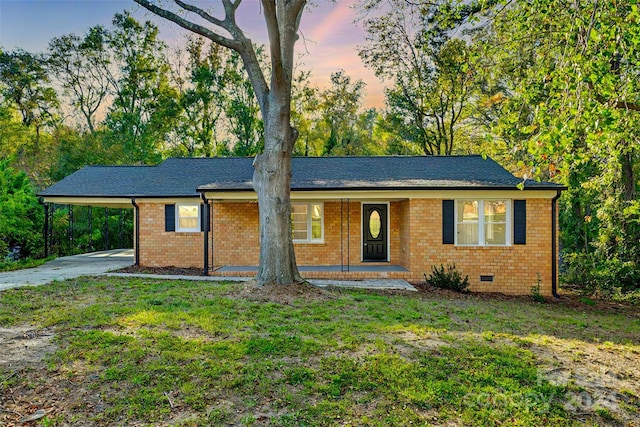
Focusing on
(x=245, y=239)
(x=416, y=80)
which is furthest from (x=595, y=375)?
(x=416, y=80)

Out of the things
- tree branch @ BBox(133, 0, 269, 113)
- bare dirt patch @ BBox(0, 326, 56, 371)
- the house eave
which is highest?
tree branch @ BBox(133, 0, 269, 113)

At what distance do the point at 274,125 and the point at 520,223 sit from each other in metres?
7.38

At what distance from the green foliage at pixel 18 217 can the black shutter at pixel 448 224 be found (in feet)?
46.2

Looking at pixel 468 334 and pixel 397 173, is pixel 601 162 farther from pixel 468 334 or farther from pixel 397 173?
pixel 468 334

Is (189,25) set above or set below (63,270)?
above

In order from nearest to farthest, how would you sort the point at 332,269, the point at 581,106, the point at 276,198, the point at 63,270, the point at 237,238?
the point at 581,106 → the point at 276,198 → the point at 332,269 → the point at 63,270 → the point at 237,238

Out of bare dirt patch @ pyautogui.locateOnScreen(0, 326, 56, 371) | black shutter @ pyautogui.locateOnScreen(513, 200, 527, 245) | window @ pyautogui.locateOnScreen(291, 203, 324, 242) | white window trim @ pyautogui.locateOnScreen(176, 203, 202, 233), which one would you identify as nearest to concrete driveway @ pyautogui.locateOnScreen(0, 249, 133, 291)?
white window trim @ pyautogui.locateOnScreen(176, 203, 202, 233)

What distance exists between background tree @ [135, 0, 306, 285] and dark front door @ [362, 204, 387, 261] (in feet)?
15.3

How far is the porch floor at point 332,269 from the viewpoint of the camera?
11875 millimetres

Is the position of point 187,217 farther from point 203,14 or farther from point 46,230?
point 203,14

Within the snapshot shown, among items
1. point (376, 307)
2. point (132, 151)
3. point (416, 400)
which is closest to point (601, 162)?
point (376, 307)

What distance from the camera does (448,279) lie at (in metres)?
10.9

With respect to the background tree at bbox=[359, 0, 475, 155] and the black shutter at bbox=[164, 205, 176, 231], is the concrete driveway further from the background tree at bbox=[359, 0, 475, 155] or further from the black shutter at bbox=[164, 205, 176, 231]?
the background tree at bbox=[359, 0, 475, 155]

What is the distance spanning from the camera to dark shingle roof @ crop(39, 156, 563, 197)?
11.5 metres
